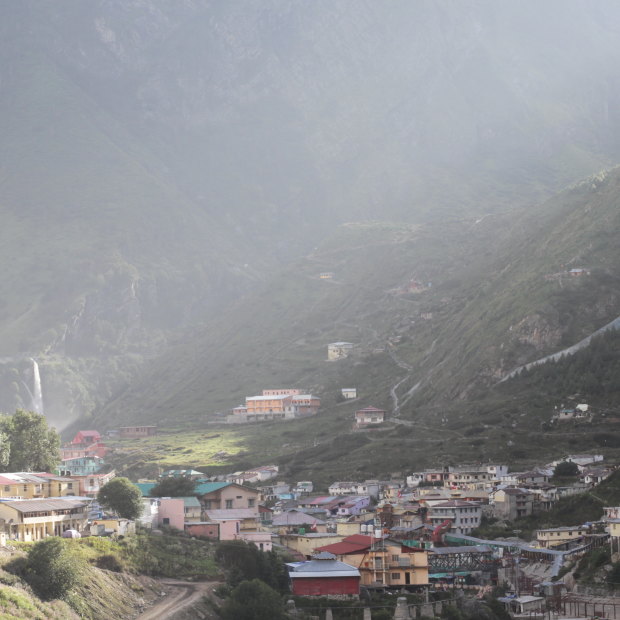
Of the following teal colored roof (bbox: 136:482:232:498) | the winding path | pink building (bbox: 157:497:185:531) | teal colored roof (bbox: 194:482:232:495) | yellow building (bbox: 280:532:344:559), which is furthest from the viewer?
the winding path

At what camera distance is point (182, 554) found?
7262 cm

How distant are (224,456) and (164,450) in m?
14.9

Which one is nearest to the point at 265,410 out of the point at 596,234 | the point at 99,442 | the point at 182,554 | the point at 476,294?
the point at 99,442

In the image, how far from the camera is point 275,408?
175250 mm

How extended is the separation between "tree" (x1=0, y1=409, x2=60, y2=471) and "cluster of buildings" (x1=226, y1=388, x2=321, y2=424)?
225 feet

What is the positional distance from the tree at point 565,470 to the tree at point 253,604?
40947 millimetres

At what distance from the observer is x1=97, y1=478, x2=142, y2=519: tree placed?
263 ft

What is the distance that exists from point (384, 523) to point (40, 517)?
28112 mm

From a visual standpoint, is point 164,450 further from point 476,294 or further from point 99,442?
point 476,294

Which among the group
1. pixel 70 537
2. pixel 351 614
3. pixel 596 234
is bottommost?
pixel 351 614

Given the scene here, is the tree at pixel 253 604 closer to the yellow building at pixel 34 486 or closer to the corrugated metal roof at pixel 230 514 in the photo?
the yellow building at pixel 34 486

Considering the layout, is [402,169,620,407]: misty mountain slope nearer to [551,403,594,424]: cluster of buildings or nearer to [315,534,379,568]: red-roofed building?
[551,403,594,424]: cluster of buildings

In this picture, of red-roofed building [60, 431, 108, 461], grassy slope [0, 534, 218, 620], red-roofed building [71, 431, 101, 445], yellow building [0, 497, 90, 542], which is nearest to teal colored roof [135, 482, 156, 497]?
grassy slope [0, 534, 218, 620]

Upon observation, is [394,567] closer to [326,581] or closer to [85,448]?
[326,581]
